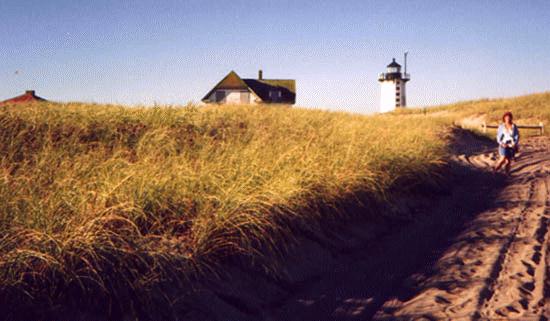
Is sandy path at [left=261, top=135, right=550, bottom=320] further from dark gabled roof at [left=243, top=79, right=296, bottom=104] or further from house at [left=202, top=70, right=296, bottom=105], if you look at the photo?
dark gabled roof at [left=243, top=79, right=296, bottom=104]

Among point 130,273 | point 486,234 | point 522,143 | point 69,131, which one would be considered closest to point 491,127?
point 522,143

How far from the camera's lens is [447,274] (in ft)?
12.4

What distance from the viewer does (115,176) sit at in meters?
4.15

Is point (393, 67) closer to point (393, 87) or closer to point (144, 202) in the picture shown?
point (393, 87)

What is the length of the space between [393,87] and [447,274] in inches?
1713

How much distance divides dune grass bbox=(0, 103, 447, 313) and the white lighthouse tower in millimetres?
39376

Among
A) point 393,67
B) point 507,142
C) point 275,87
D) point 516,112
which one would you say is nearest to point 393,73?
point 393,67

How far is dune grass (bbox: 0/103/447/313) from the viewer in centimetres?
279

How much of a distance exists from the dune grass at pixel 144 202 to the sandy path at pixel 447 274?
60 cm

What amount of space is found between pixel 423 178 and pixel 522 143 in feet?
37.9

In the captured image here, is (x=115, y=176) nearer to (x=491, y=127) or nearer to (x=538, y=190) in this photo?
(x=538, y=190)

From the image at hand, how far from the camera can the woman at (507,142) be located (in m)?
9.70

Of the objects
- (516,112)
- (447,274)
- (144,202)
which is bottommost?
(447,274)

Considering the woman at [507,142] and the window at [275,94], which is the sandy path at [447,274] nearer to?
the woman at [507,142]
